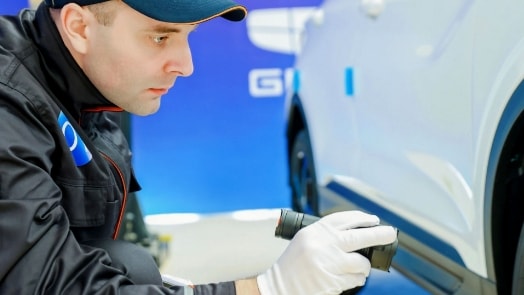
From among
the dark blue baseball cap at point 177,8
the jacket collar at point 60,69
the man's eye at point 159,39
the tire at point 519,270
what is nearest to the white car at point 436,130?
the tire at point 519,270

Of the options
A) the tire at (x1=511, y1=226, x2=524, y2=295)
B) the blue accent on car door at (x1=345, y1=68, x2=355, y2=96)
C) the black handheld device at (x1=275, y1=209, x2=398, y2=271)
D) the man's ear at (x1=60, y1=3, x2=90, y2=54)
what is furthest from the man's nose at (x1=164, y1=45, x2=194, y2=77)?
the blue accent on car door at (x1=345, y1=68, x2=355, y2=96)

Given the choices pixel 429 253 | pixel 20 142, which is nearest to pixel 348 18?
pixel 429 253

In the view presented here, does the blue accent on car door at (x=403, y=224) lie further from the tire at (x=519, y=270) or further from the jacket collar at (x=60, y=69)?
the jacket collar at (x=60, y=69)

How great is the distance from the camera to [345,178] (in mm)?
2303

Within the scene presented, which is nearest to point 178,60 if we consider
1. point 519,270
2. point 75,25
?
point 75,25

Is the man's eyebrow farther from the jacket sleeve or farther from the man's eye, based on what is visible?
the jacket sleeve

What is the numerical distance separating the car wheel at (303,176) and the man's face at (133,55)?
152cm

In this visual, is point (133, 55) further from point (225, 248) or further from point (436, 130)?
point (225, 248)

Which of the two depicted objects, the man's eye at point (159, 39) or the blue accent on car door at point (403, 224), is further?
the blue accent on car door at point (403, 224)

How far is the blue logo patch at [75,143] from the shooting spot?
3.86 feet

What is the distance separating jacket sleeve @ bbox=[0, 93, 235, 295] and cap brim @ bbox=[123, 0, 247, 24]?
0.24 meters

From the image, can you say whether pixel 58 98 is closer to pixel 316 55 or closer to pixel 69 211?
pixel 69 211

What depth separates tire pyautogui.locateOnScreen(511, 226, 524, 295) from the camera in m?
1.29

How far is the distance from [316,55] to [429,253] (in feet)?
3.61
